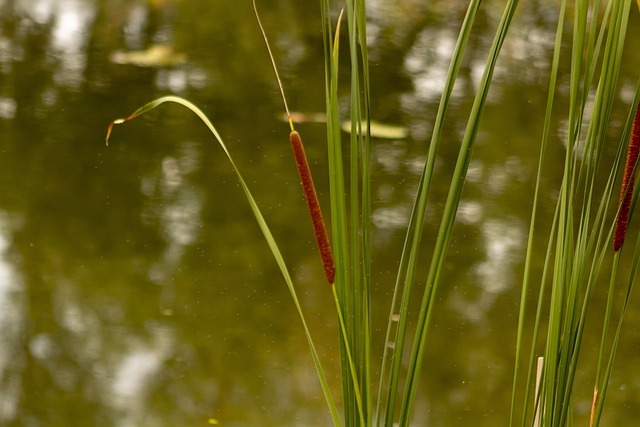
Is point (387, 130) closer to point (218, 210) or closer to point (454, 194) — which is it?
point (218, 210)

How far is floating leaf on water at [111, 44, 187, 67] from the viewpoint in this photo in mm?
1083

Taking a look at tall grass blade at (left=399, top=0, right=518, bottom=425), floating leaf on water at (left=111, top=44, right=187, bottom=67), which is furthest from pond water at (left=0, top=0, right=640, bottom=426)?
tall grass blade at (left=399, top=0, right=518, bottom=425)

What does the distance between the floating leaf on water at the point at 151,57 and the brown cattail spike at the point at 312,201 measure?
832 millimetres

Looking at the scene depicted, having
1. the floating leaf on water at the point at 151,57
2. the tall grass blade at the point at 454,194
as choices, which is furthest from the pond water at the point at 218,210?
the tall grass blade at the point at 454,194

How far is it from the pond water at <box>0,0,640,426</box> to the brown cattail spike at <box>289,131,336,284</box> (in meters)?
0.53

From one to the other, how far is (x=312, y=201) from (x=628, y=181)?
0.52ft

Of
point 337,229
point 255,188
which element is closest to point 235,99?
point 255,188

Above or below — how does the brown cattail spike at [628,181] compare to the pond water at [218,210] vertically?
above

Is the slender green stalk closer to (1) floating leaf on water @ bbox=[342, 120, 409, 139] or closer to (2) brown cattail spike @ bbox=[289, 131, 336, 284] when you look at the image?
(2) brown cattail spike @ bbox=[289, 131, 336, 284]

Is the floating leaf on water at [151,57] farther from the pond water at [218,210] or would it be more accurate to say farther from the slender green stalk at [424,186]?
the slender green stalk at [424,186]

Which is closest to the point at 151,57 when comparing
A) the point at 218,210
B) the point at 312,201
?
the point at 218,210

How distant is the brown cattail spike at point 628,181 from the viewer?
0.33m

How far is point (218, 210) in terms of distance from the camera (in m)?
0.95

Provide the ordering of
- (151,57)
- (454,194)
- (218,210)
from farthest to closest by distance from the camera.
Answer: (151,57)
(218,210)
(454,194)
